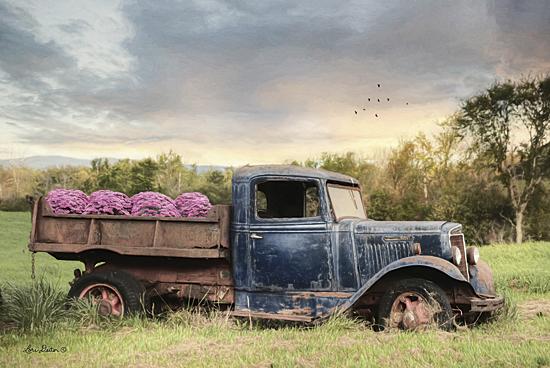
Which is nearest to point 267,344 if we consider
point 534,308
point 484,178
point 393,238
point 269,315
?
point 269,315

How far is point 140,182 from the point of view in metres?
30.3

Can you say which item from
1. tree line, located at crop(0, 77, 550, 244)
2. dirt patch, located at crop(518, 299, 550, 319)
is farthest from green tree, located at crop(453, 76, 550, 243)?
dirt patch, located at crop(518, 299, 550, 319)

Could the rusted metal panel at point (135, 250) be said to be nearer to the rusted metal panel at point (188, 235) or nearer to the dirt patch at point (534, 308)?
the rusted metal panel at point (188, 235)

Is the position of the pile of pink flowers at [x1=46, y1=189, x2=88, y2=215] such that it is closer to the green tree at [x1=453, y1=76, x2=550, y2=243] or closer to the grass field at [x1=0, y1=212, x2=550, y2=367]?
the grass field at [x1=0, y1=212, x2=550, y2=367]

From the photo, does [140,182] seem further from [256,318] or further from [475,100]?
[256,318]

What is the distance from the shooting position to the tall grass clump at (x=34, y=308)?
6.16 m

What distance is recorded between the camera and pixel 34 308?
6215 millimetres

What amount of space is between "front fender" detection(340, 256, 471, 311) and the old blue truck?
0.01m

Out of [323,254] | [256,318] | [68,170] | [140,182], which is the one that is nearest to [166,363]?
[256,318]

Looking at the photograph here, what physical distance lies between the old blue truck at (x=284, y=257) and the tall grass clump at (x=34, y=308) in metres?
0.31

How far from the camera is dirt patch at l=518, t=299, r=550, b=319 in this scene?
6848mm

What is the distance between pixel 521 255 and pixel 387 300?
11395 millimetres

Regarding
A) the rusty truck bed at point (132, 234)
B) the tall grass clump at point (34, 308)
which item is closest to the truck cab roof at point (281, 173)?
the rusty truck bed at point (132, 234)

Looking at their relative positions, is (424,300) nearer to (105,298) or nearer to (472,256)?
(472,256)
